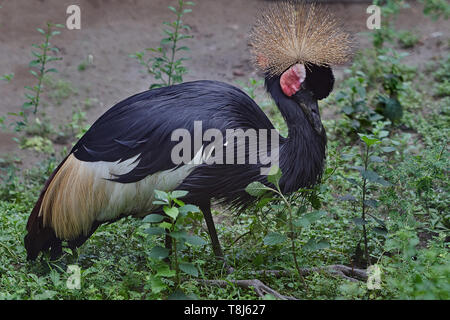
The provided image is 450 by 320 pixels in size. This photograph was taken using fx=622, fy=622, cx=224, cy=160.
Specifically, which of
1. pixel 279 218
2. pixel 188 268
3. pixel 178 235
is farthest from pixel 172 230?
pixel 279 218

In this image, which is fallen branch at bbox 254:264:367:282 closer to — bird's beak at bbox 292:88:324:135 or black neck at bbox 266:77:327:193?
black neck at bbox 266:77:327:193

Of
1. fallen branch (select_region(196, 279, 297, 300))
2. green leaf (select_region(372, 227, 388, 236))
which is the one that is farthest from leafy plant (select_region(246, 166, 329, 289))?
green leaf (select_region(372, 227, 388, 236))

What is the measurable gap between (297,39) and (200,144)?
2.12 ft

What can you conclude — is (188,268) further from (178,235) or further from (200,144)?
(200,144)

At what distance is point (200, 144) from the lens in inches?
97.4

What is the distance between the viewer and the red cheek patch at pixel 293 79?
2.63 meters

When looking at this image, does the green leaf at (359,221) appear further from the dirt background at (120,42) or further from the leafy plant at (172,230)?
the dirt background at (120,42)

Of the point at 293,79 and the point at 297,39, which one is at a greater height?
the point at 297,39

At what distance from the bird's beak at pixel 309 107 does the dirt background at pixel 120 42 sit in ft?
5.88

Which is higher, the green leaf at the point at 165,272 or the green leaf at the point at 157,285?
the green leaf at the point at 165,272

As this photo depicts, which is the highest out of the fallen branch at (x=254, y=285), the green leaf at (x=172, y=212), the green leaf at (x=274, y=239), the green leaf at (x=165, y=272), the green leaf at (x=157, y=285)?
the green leaf at (x=172, y=212)

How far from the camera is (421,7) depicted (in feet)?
19.5

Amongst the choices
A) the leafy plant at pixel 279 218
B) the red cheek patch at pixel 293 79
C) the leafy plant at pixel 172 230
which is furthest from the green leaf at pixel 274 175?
the red cheek patch at pixel 293 79
